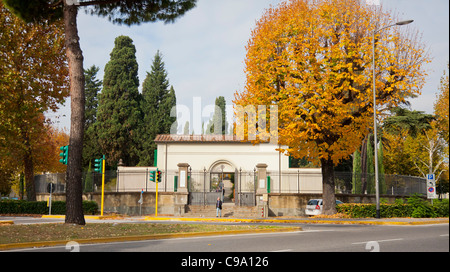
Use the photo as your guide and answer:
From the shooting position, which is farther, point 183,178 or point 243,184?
point 243,184

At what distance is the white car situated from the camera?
27625 millimetres

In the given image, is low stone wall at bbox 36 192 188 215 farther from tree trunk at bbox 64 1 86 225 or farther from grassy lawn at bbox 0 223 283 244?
grassy lawn at bbox 0 223 283 244

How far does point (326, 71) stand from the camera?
23.1 metres

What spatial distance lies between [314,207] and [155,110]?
111ft

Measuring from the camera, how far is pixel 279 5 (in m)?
24.9

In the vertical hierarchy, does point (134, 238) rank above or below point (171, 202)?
above

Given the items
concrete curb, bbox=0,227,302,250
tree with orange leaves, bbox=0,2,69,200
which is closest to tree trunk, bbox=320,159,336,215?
concrete curb, bbox=0,227,302,250

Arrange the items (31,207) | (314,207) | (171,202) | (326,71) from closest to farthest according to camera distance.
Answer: (326,71) < (314,207) < (31,207) < (171,202)

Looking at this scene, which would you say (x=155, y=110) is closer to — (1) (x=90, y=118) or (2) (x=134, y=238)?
(1) (x=90, y=118)

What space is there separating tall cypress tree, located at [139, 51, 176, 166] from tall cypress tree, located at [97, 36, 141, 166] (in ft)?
4.93

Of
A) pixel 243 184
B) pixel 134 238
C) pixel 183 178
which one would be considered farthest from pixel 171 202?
pixel 134 238

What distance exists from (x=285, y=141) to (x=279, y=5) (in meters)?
8.34
